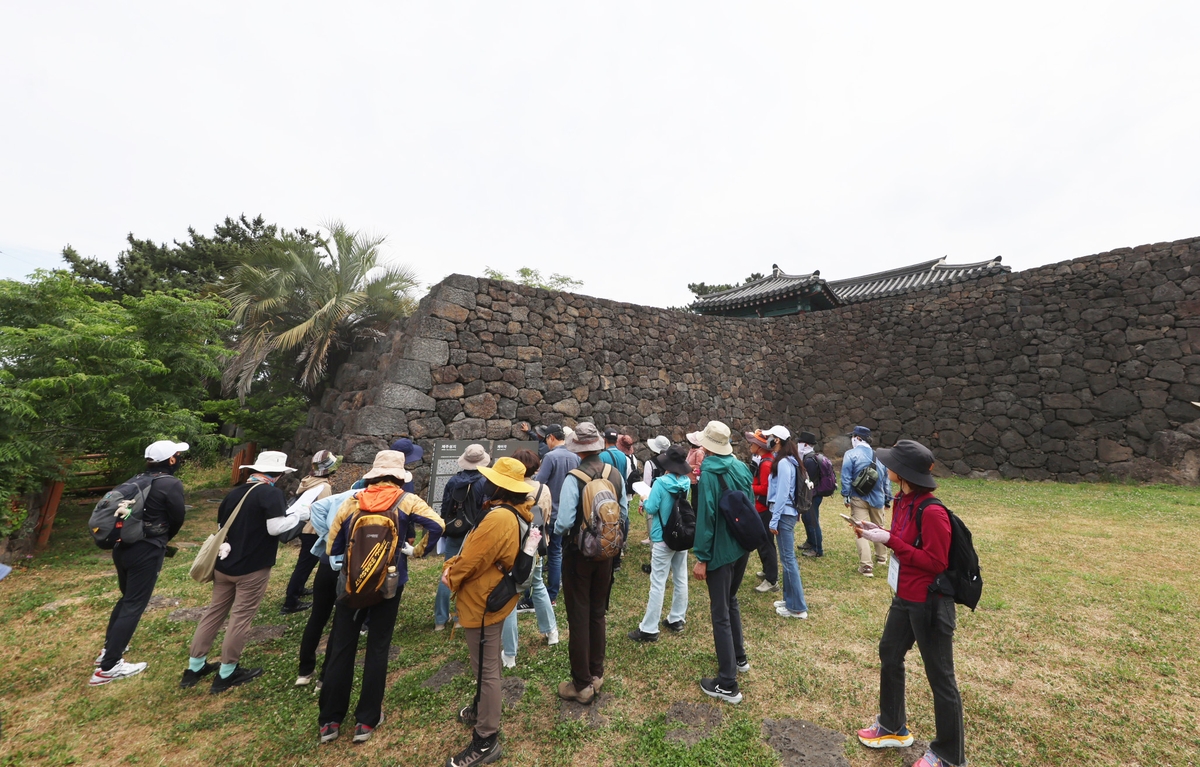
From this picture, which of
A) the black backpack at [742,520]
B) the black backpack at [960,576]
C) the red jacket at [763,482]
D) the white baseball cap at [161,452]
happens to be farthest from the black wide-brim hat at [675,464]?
the white baseball cap at [161,452]

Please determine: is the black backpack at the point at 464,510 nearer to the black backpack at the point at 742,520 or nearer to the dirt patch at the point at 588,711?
the dirt patch at the point at 588,711

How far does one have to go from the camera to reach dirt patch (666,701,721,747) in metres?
2.70

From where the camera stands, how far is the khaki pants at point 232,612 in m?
3.26

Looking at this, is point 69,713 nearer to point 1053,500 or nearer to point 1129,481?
point 1053,500

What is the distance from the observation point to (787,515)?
14.2 feet

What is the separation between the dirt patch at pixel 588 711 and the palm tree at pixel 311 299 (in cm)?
748

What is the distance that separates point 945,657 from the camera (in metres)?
2.30

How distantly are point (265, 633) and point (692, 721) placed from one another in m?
3.90

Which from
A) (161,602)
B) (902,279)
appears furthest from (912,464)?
(902,279)

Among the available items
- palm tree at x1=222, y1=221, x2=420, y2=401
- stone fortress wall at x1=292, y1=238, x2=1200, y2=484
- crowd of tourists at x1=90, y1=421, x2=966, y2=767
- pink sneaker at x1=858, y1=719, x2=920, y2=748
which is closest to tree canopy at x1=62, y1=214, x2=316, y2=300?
palm tree at x1=222, y1=221, x2=420, y2=401

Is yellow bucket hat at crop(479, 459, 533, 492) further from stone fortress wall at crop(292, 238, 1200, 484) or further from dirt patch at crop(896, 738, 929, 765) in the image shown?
stone fortress wall at crop(292, 238, 1200, 484)

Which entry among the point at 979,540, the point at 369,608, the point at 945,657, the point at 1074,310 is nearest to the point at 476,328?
the point at 369,608

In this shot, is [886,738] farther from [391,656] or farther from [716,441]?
[391,656]

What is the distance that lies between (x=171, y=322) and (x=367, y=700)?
7.51m
